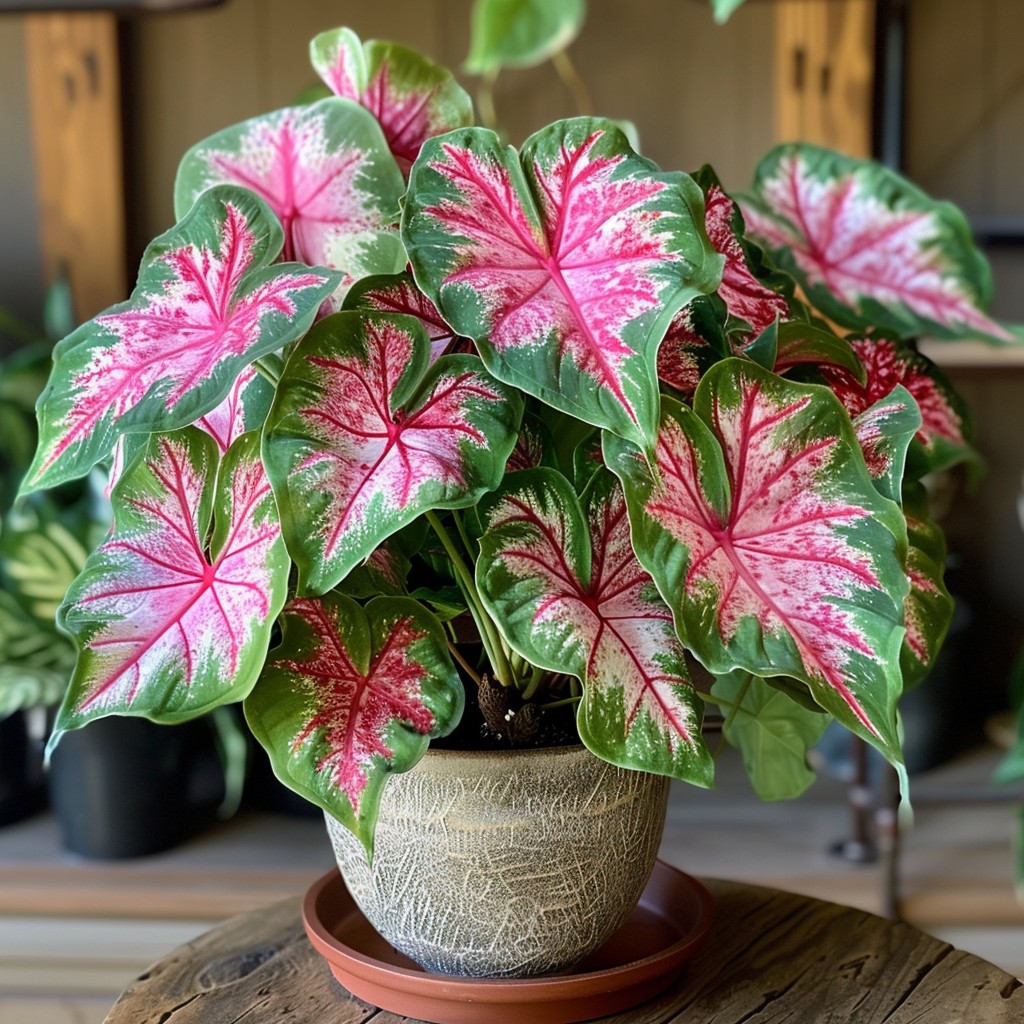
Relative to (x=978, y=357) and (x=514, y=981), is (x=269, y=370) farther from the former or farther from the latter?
(x=978, y=357)

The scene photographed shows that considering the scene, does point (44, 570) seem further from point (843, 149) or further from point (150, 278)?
point (843, 149)

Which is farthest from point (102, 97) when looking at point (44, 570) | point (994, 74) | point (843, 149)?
point (994, 74)

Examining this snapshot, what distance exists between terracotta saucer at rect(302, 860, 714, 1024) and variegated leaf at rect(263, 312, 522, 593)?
A: 0.76 ft

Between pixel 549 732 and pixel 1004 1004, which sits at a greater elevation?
pixel 549 732

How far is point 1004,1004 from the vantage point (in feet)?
2.22

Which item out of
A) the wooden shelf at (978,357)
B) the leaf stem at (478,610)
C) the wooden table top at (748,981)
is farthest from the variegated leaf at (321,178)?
the wooden shelf at (978,357)

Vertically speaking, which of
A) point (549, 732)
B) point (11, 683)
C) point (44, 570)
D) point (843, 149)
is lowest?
point (11, 683)

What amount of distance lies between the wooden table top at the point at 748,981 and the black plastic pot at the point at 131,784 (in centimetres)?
72

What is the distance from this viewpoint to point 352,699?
59 centimetres

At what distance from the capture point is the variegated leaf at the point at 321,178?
69 centimetres

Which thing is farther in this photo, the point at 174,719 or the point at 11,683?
the point at 11,683

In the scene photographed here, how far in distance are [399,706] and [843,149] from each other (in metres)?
1.27

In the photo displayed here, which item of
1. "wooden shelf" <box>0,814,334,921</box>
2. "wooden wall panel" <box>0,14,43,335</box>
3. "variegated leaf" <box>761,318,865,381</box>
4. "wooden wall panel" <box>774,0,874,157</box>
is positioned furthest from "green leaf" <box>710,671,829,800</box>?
"wooden wall panel" <box>0,14,43,335</box>

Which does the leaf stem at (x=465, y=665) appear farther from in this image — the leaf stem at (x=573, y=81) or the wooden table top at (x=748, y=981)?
the leaf stem at (x=573, y=81)
